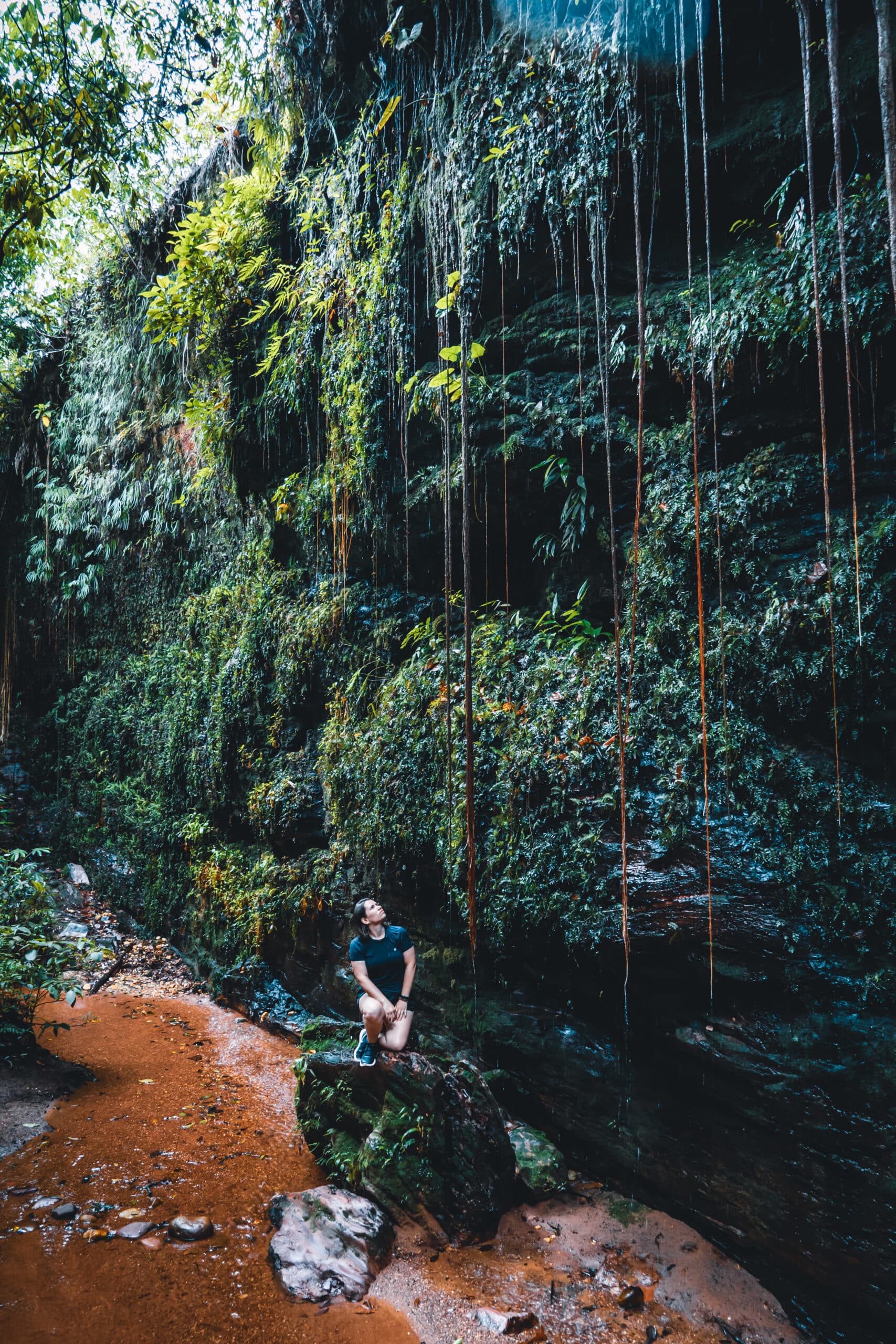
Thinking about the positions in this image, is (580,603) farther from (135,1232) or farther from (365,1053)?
(135,1232)

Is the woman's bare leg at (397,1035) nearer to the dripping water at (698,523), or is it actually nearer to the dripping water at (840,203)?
the dripping water at (698,523)

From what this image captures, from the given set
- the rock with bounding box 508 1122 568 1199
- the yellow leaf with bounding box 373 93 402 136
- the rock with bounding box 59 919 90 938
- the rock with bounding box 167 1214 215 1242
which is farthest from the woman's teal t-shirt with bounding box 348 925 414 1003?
the yellow leaf with bounding box 373 93 402 136

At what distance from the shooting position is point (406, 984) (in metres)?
4.29

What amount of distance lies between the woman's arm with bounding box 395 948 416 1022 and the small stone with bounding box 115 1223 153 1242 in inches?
61.9

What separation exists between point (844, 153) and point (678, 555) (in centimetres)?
243

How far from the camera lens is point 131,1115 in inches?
179

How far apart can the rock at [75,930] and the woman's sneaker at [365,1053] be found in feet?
18.1

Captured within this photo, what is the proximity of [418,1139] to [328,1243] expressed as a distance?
648 mm

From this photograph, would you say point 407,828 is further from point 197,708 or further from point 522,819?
point 197,708

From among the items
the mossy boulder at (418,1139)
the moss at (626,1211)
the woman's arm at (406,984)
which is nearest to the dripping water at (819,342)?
the moss at (626,1211)

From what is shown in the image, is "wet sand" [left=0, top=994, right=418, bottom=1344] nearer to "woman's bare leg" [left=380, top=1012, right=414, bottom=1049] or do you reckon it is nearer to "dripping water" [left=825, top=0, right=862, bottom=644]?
"woman's bare leg" [left=380, top=1012, right=414, bottom=1049]

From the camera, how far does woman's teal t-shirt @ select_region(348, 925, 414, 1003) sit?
4.38 metres

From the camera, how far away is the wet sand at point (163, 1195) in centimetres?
282

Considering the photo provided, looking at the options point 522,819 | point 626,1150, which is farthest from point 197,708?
point 626,1150
